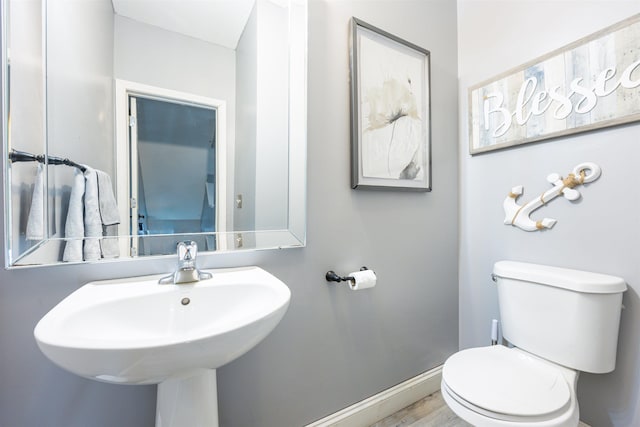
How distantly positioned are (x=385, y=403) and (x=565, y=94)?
1657 millimetres

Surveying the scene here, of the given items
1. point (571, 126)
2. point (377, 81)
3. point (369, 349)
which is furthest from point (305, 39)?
point (369, 349)

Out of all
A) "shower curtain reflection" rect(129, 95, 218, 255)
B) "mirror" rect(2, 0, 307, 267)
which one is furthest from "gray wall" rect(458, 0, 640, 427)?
"shower curtain reflection" rect(129, 95, 218, 255)

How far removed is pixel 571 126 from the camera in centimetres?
115

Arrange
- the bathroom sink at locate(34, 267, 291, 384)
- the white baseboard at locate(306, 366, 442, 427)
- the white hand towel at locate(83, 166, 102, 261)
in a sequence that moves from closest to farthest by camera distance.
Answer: the bathroom sink at locate(34, 267, 291, 384)
the white hand towel at locate(83, 166, 102, 261)
the white baseboard at locate(306, 366, 442, 427)

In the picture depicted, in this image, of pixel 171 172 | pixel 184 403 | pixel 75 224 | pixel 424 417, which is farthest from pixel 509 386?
pixel 75 224

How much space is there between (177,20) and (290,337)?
4.14 ft

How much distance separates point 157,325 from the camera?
75 centimetres

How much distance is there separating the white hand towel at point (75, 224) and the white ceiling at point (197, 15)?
1.86ft

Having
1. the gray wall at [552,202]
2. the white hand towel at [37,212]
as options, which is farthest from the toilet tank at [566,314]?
the white hand towel at [37,212]

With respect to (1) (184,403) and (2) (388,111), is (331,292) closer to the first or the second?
(1) (184,403)

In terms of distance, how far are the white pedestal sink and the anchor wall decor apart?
1.24 metres

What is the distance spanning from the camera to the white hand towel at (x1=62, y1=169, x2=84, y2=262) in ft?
2.52

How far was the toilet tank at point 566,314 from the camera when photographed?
99 cm

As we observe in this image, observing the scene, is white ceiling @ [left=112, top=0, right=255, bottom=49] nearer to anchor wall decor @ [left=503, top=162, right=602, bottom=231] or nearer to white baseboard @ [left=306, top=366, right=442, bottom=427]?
anchor wall decor @ [left=503, top=162, right=602, bottom=231]
